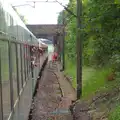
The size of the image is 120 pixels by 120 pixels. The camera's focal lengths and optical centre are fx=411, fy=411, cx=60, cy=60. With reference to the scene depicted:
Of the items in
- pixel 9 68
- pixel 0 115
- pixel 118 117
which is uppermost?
pixel 9 68

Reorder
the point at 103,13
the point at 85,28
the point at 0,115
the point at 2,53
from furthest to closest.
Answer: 1. the point at 85,28
2. the point at 103,13
3. the point at 2,53
4. the point at 0,115

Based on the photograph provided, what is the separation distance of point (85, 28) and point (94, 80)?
5.53 m

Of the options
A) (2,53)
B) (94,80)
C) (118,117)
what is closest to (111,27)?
(118,117)

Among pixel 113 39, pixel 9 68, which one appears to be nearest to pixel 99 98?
pixel 113 39

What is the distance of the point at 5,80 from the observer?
16.6 ft

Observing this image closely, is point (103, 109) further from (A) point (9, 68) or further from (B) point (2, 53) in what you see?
(B) point (2, 53)

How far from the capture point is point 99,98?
13.4 meters

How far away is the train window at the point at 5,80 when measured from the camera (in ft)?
15.8

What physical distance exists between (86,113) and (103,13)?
3.14 m

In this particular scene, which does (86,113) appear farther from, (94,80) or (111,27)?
(94,80)

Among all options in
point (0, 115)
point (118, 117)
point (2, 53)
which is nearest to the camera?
point (0, 115)

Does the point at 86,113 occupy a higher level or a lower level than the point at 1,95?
lower

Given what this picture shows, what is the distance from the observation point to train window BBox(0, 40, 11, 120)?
4.82 meters

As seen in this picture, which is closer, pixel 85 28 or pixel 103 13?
pixel 103 13
